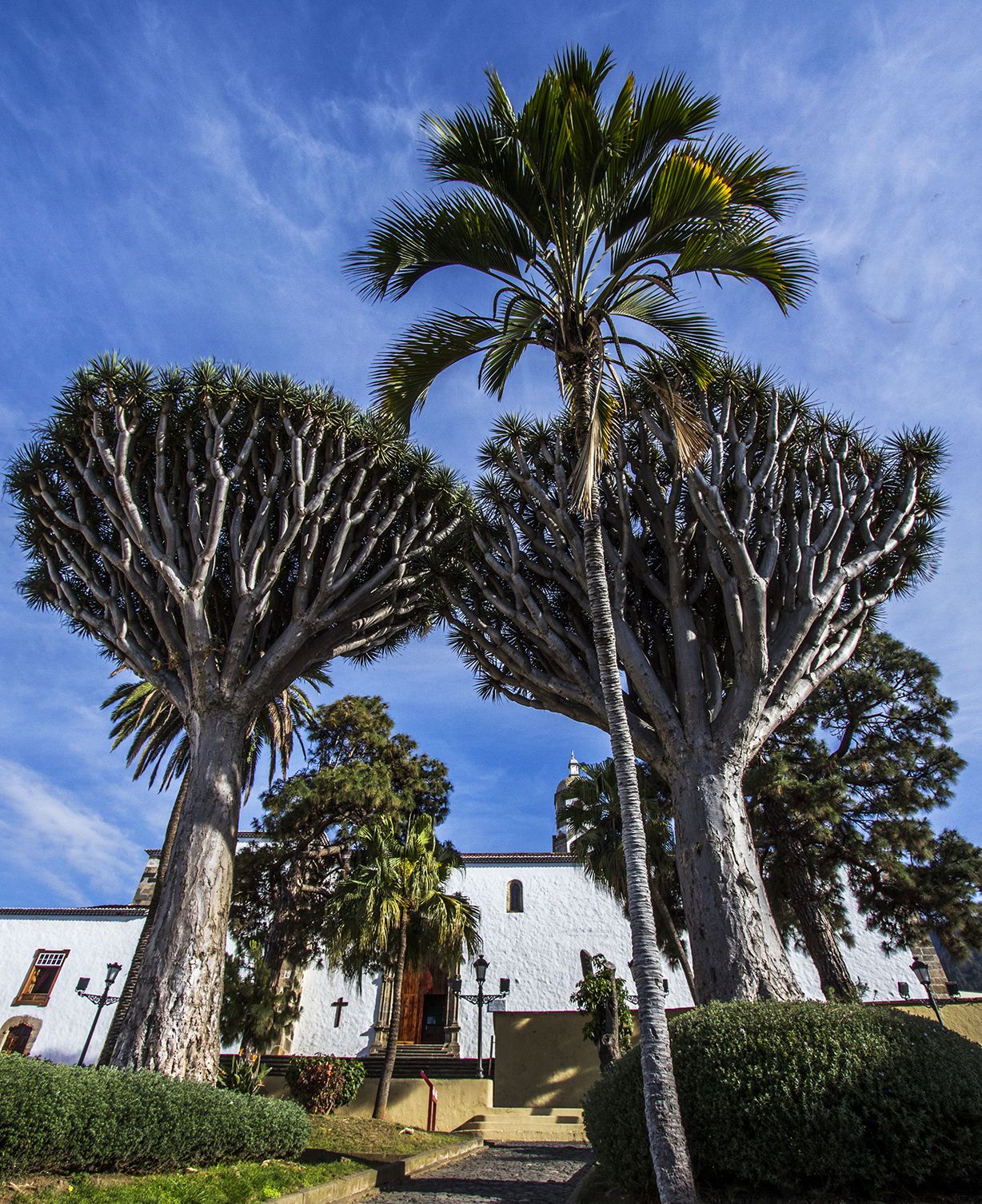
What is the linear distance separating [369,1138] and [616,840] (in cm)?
698

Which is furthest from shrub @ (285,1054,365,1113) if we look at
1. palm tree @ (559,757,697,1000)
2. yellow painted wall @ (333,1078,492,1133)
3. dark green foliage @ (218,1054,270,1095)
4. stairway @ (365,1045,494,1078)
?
stairway @ (365,1045,494,1078)

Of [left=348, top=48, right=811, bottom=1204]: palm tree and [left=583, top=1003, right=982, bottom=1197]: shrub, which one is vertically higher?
[left=348, top=48, right=811, bottom=1204]: palm tree

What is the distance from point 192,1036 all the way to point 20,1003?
68.5 feet

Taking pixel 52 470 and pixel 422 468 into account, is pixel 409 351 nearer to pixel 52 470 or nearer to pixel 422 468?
pixel 422 468

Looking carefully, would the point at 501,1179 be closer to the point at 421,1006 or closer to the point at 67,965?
the point at 421,1006

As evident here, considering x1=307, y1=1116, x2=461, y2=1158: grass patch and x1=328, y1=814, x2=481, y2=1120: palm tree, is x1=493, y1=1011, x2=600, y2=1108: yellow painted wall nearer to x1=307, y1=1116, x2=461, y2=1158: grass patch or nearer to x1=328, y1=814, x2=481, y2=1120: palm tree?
x1=328, y1=814, x2=481, y2=1120: palm tree

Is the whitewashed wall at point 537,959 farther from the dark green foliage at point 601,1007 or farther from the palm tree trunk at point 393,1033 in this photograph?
the palm tree trunk at point 393,1033

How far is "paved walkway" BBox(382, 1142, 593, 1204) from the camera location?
7121mm

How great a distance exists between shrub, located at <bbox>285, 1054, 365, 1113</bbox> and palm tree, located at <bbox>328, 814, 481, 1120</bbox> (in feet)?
3.43

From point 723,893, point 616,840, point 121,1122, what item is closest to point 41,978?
point 616,840

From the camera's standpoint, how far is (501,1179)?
8.45 meters

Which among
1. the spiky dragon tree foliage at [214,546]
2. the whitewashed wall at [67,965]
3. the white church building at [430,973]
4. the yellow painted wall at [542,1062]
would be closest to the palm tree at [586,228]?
the spiky dragon tree foliage at [214,546]

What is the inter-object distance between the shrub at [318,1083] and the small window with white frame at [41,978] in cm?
1697

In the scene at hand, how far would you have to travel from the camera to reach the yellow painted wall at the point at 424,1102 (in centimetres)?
1416
